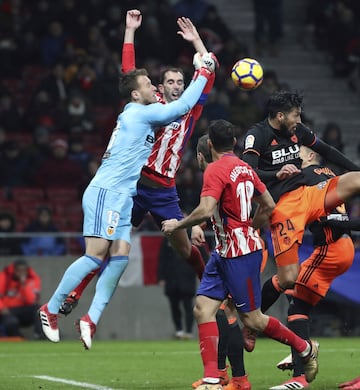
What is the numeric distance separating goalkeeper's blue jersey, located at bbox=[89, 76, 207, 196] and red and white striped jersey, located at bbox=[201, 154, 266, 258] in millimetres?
892

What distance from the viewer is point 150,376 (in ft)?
37.5

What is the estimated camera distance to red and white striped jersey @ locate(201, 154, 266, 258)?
8977mm

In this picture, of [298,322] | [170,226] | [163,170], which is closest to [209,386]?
[170,226]

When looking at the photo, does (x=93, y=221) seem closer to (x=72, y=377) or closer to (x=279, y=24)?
(x=72, y=377)

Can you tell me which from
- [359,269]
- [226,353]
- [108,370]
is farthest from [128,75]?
[359,269]

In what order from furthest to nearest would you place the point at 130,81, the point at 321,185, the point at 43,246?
the point at 43,246 → the point at 321,185 → the point at 130,81

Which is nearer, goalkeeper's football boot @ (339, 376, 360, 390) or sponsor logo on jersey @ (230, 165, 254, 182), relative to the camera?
sponsor logo on jersey @ (230, 165, 254, 182)

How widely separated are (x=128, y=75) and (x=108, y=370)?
386 cm

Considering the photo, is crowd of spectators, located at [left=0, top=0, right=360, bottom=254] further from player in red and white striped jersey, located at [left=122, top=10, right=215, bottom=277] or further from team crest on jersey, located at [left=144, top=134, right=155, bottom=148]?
team crest on jersey, located at [left=144, top=134, right=155, bottom=148]

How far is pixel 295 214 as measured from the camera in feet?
34.3

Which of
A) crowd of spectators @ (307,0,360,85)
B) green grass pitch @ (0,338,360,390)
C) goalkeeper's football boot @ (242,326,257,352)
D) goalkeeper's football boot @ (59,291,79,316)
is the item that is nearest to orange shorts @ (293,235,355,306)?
goalkeeper's football boot @ (242,326,257,352)

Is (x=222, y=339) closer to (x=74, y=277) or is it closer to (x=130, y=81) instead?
(x=74, y=277)

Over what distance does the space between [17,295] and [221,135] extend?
8.84 m

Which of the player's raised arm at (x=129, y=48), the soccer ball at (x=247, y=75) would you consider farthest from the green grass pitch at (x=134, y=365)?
the player's raised arm at (x=129, y=48)
